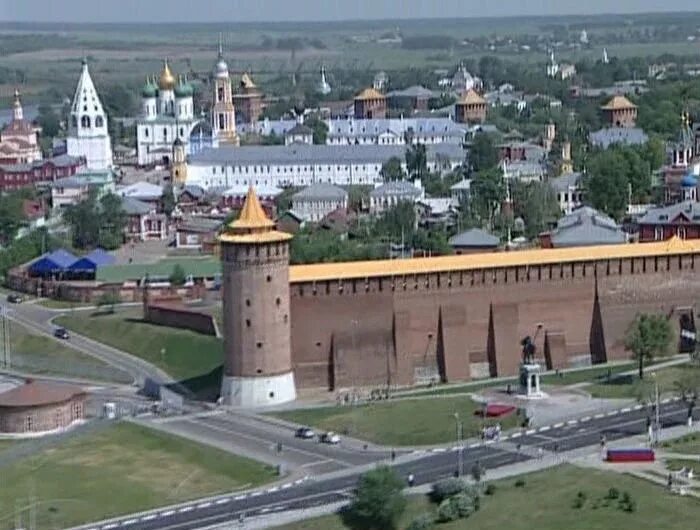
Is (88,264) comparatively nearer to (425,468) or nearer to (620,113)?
(425,468)

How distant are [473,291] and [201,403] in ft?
27.3

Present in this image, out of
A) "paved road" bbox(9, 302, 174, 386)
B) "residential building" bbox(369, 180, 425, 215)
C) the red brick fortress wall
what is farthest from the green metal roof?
"residential building" bbox(369, 180, 425, 215)

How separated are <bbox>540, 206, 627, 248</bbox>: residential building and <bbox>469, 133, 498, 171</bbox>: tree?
1330 inches

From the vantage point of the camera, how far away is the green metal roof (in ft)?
238

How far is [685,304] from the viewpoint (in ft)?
189

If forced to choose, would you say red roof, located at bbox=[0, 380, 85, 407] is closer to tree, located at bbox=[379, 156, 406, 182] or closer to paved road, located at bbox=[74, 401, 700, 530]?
paved road, located at bbox=[74, 401, 700, 530]

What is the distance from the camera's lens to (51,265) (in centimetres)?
7494

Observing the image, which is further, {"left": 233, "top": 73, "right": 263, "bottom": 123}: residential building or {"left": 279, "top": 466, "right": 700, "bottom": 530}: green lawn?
{"left": 233, "top": 73, "right": 263, "bottom": 123}: residential building

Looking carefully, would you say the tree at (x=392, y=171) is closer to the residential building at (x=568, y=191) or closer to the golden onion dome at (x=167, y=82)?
the residential building at (x=568, y=191)

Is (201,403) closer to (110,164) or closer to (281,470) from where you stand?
(281,470)

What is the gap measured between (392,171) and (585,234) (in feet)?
129

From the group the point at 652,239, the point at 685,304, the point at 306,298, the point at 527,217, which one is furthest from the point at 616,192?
the point at 306,298

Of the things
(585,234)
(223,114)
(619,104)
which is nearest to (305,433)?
(585,234)

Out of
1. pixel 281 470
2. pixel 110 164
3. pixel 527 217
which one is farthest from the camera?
pixel 110 164
